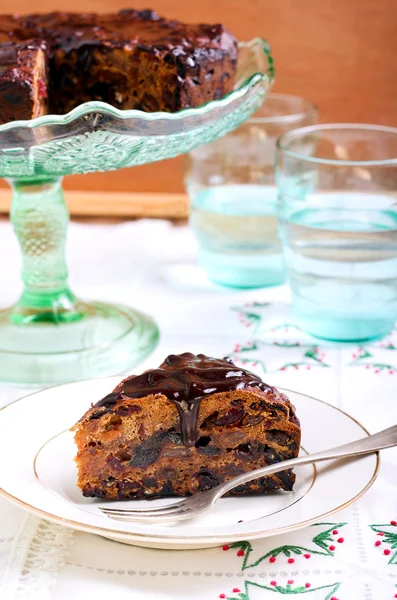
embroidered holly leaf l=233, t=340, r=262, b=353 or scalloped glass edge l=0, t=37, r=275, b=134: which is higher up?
scalloped glass edge l=0, t=37, r=275, b=134

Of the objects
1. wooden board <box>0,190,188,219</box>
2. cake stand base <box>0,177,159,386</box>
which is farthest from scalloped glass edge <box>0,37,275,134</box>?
wooden board <box>0,190,188,219</box>

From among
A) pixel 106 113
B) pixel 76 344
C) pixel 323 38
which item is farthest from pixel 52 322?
pixel 323 38

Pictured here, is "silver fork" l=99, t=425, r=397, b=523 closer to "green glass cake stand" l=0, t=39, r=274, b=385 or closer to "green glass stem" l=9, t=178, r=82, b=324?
"green glass cake stand" l=0, t=39, r=274, b=385

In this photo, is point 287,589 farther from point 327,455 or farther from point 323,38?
point 323,38

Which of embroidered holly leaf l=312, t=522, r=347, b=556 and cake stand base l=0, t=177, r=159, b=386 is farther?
cake stand base l=0, t=177, r=159, b=386

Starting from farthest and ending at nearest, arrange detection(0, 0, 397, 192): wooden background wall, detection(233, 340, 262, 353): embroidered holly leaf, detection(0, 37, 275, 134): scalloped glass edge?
detection(0, 0, 397, 192): wooden background wall
detection(233, 340, 262, 353): embroidered holly leaf
detection(0, 37, 275, 134): scalloped glass edge

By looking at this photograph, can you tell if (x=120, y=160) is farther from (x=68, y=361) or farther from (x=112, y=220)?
(x=112, y=220)

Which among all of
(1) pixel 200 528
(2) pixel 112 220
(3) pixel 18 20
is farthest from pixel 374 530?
(2) pixel 112 220
